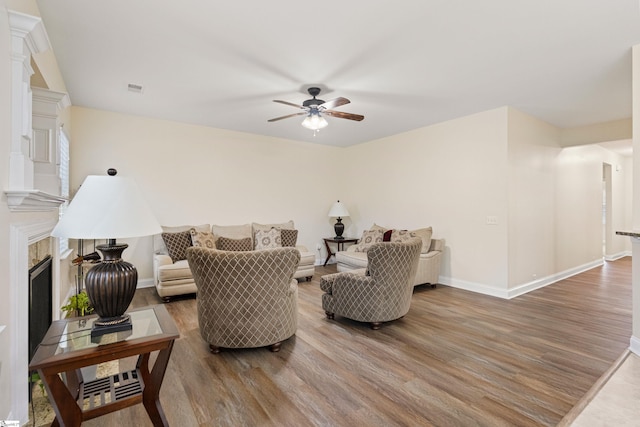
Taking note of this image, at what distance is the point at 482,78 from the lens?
10.9 feet

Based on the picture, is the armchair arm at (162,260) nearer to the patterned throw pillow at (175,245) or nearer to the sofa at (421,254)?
the patterned throw pillow at (175,245)

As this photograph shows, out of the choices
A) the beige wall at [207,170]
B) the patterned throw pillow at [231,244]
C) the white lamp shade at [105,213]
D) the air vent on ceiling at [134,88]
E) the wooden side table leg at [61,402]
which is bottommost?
the wooden side table leg at [61,402]

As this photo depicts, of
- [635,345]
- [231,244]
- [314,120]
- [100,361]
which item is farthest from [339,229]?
[100,361]

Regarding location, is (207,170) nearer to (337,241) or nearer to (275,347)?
(337,241)

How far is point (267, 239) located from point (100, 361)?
149 inches

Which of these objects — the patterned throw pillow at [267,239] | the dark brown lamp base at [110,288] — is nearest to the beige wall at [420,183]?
the patterned throw pillow at [267,239]

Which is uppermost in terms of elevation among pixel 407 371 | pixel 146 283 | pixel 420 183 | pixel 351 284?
pixel 420 183

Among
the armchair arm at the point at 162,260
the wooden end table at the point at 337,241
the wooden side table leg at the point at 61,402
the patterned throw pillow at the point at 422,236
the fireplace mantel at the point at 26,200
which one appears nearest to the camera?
the wooden side table leg at the point at 61,402

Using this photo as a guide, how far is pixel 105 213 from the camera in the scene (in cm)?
153

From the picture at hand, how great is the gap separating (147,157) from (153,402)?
4091 millimetres

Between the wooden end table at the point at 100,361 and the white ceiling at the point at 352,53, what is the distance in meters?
2.16

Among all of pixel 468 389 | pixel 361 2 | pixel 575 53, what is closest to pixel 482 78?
pixel 575 53

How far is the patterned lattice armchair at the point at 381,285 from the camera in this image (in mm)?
3086

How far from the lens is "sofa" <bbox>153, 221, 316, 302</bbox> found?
4168mm
